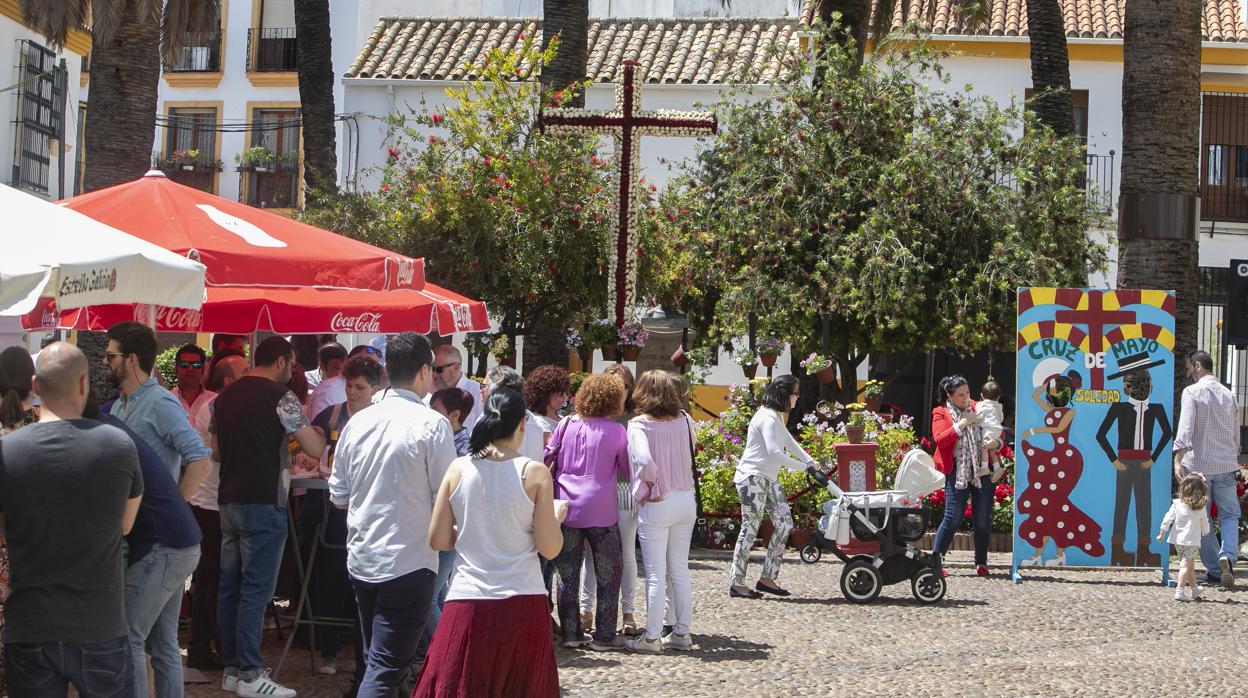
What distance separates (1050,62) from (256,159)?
776 inches

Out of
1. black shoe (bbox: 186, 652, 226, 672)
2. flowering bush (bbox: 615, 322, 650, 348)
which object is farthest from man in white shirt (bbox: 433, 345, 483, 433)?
flowering bush (bbox: 615, 322, 650, 348)

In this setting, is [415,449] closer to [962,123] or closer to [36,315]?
[36,315]

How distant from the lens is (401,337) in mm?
6539

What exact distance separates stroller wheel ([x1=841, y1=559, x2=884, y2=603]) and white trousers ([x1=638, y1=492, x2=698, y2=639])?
241cm

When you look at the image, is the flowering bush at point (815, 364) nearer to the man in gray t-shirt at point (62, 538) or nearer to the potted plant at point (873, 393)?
the potted plant at point (873, 393)

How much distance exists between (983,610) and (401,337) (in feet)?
19.9

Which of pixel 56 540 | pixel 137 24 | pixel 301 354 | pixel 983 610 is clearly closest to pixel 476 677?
pixel 56 540

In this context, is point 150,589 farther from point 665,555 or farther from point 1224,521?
point 1224,521

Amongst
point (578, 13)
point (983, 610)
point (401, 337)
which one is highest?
point (578, 13)

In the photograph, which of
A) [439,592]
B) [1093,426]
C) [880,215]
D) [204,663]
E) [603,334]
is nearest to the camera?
[439,592]

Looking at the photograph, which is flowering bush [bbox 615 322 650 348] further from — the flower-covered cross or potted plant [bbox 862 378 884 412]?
potted plant [bbox 862 378 884 412]

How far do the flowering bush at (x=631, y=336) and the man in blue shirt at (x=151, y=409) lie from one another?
8598 millimetres

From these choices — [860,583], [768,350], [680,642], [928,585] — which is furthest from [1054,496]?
[768,350]

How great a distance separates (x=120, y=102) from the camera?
14625 mm
